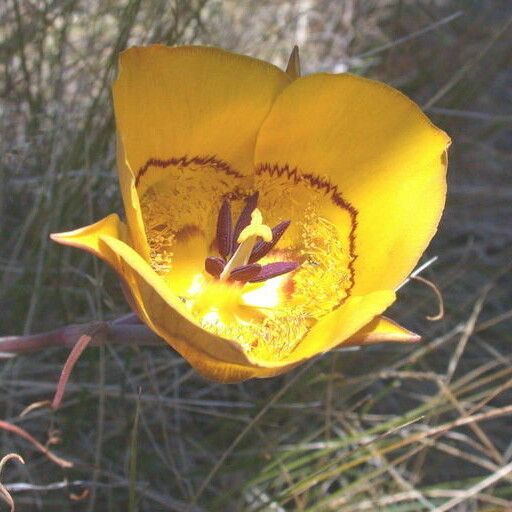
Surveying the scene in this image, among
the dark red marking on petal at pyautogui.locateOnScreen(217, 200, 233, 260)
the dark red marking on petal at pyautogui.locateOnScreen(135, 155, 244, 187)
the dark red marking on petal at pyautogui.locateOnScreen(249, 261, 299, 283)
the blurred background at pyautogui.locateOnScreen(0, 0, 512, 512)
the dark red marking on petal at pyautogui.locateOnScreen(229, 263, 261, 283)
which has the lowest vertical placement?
the blurred background at pyautogui.locateOnScreen(0, 0, 512, 512)

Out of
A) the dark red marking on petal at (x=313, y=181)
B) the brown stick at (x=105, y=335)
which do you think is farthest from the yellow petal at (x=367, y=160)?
the brown stick at (x=105, y=335)

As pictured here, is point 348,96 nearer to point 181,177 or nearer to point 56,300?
point 181,177

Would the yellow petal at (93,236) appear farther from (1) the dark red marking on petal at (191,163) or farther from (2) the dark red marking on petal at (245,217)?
(2) the dark red marking on petal at (245,217)

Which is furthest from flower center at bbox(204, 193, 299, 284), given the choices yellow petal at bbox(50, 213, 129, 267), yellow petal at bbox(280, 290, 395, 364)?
yellow petal at bbox(50, 213, 129, 267)

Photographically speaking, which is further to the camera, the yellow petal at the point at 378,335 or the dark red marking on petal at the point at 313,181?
the dark red marking on petal at the point at 313,181

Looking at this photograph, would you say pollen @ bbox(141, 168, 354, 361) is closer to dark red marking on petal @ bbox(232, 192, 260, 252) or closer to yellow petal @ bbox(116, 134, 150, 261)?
dark red marking on petal @ bbox(232, 192, 260, 252)

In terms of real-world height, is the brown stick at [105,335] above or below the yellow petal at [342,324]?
below

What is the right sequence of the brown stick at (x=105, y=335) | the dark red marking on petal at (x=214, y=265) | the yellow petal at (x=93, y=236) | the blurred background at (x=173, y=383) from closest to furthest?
1. the yellow petal at (x=93, y=236)
2. the brown stick at (x=105, y=335)
3. the dark red marking on petal at (x=214, y=265)
4. the blurred background at (x=173, y=383)

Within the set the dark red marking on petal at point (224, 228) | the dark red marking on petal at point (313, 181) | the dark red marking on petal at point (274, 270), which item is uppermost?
the dark red marking on petal at point (313, 181)
